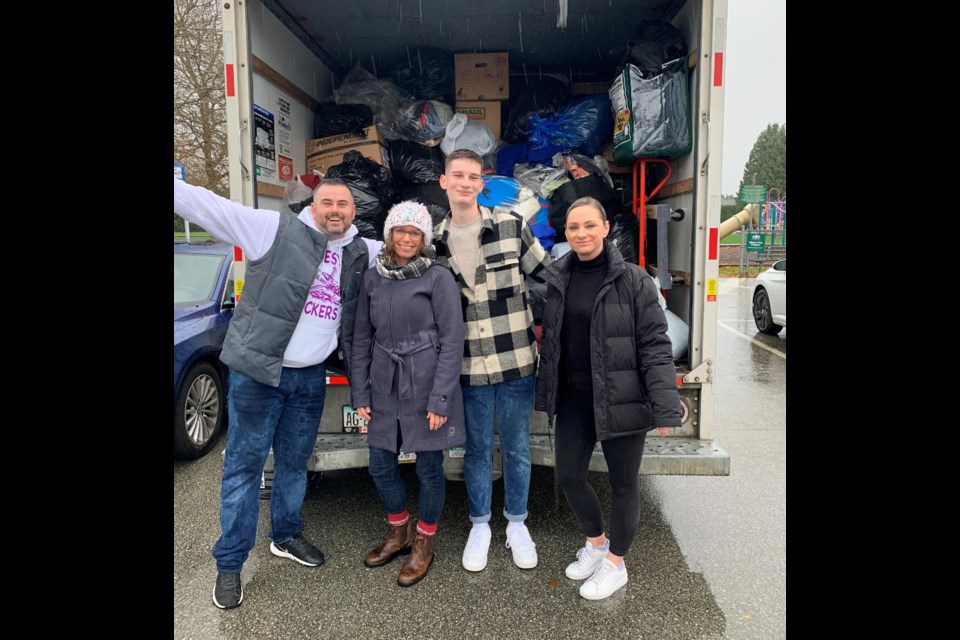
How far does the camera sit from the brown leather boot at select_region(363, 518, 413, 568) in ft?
9.95

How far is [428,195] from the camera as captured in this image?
4.20 meters

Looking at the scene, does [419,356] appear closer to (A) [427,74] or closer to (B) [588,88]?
(A) [427,74]

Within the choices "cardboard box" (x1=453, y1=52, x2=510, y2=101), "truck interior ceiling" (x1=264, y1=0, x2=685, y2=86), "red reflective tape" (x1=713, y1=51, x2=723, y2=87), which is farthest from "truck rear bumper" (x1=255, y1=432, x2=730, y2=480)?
"cardboard box" (x1=453, y1=52, x2=510, y2=101)

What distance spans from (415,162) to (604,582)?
291 cm

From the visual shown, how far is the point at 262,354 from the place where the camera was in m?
2.62

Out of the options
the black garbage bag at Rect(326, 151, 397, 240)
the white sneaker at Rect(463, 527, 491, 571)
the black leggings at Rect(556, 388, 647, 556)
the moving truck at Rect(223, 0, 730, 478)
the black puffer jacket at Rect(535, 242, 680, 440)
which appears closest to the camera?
the black puffer jacket at Rect(535, 242, 680, 440)

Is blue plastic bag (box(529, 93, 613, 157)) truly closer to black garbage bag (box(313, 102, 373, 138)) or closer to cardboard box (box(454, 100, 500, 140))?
cardboard box (box(454, 100, 500, 140))

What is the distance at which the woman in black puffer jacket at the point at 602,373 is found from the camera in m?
2.55

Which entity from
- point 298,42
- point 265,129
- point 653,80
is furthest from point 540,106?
point 265,129

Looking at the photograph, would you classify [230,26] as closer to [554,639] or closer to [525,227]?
[525,227]

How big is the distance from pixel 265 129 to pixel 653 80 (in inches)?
87.5

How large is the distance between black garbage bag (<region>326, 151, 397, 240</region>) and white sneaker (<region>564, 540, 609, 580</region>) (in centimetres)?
228

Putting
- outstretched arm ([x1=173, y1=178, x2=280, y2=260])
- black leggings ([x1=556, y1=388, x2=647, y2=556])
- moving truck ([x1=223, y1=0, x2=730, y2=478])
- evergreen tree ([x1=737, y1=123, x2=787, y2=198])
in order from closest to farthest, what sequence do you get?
outstretched arm ([x1=173, y1=178, x2=280, y2=260]) → black leggings ([x1=556, y1=388, x2=647, y2=556]) → moving truck ([x1=223, y1=0, x2=730, y2=478]) → evergreen tree ([x1=737, y1=123, x2=787, y2=198])
